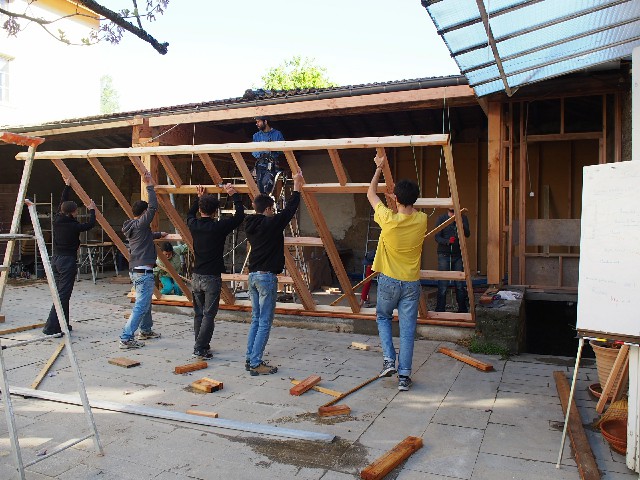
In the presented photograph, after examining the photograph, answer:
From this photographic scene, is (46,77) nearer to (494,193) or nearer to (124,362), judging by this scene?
(124,362)

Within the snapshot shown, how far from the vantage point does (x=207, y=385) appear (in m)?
4.72

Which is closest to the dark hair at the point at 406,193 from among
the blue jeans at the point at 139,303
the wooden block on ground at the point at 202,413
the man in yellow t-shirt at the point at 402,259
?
the man in yellow t-shirt at the point at 402,259

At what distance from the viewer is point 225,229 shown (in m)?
5.57

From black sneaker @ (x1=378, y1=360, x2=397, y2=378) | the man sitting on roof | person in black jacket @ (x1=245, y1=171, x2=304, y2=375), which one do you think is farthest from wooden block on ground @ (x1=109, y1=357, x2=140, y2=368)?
the man sitting on roof

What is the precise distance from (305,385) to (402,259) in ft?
4.81

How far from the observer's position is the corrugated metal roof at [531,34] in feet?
14.1

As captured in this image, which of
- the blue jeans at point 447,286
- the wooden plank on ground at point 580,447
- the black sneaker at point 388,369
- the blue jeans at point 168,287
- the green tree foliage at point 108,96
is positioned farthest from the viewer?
the green tree foliage at point 108,96

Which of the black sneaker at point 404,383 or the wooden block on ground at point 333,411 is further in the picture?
the black sneaker at point 404,383

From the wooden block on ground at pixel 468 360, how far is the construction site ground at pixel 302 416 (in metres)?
0.06

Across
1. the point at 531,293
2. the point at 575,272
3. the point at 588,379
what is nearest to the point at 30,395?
the point at 588,379

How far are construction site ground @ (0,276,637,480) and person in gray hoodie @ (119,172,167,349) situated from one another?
0.26 metres

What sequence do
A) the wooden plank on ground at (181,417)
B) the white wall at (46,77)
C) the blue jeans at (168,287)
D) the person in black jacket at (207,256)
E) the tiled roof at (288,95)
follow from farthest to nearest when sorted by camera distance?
the white wall at (46,77) < the blue jeans at (168,287) < the tiled roof at (288,95) < the person in black jacket at (207,256) < the wooden plank on ground at (181,417)

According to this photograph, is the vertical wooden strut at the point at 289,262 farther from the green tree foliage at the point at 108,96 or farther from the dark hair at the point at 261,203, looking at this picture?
the green tree foliage at the point at 108,96

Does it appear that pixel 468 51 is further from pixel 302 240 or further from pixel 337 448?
pixel 337 448
